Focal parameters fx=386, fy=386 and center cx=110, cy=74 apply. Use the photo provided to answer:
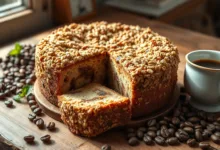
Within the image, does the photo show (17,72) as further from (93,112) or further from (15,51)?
(93,112)

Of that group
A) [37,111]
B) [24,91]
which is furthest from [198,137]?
[24,91]

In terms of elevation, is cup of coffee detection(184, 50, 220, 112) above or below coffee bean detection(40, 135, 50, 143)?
above

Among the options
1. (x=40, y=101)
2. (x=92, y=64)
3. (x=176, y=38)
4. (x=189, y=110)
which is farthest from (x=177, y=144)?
(x=176, y=38)

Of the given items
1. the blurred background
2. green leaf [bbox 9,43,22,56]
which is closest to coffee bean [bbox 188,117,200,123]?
green leaf [bbox 9,43,22,56]

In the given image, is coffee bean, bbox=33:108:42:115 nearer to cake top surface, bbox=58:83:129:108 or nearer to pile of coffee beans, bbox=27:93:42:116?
pile of coffee beans, bbox=27:93:42:116

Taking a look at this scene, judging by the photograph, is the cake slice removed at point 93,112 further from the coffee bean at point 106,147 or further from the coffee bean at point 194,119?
the coffee bean at point 194,119
